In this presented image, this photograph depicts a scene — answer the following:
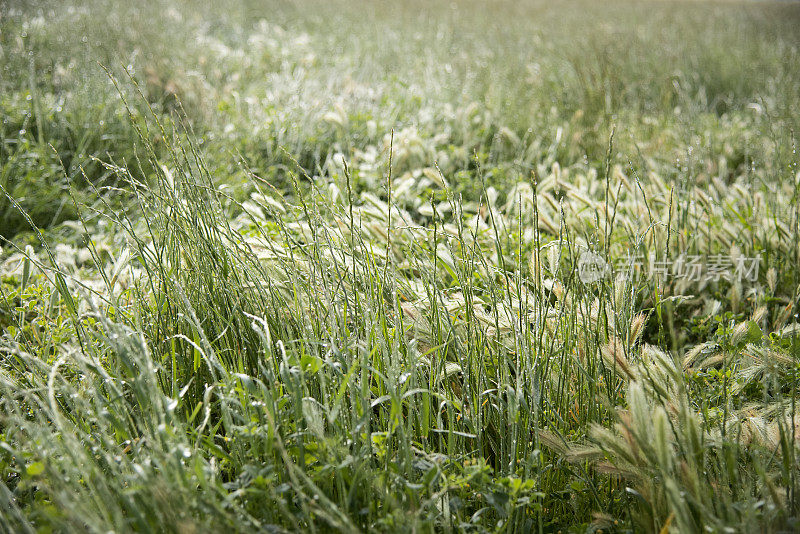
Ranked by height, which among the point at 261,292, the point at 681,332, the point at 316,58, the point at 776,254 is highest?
the point at 316,58

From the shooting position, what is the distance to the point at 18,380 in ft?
4.90

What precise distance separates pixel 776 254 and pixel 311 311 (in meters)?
1.82

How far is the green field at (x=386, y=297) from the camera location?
1022 millimetres

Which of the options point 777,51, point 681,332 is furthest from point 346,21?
point 681,332

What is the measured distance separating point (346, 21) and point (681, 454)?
331 inches

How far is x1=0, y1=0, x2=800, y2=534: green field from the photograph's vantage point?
102 centimetres

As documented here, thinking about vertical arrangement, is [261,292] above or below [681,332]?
above

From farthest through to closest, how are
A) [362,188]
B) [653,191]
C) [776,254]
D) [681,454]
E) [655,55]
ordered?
[655,55] < [362,188] < [653,191] < [776,254] < [681,454]

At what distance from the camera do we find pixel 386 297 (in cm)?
170

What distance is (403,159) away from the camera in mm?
3049

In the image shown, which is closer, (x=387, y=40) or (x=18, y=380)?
(x=18, y=380)

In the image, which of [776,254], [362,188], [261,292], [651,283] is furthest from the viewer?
[362,188]

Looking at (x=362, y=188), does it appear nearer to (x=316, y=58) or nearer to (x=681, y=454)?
(x=681, y=454)

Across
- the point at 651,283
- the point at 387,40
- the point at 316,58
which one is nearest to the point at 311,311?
the point at 651,283
